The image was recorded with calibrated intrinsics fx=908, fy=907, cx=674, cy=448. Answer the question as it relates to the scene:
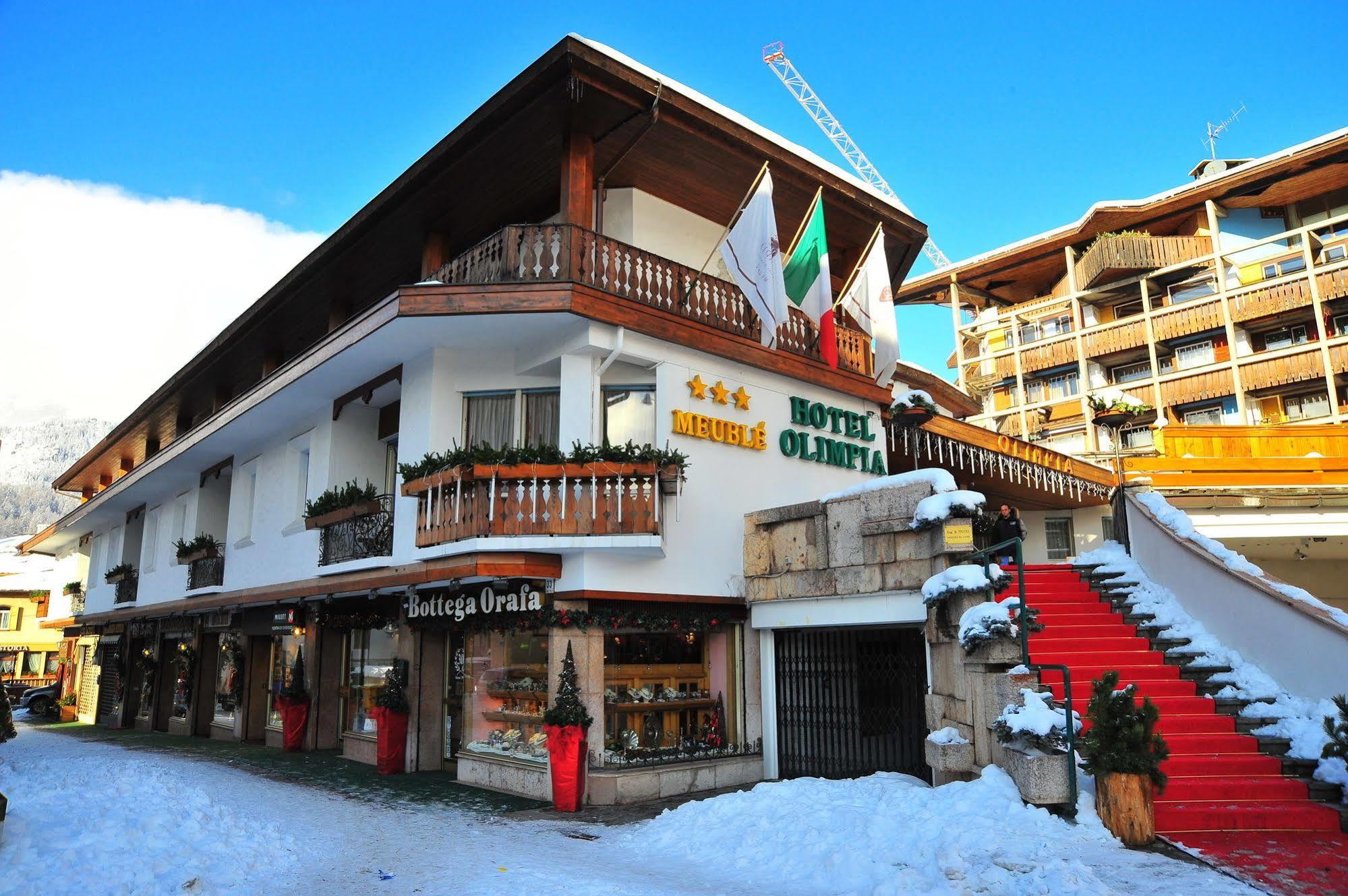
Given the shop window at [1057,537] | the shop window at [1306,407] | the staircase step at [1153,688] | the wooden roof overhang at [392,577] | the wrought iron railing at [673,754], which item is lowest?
the wrought iron railing at [673,754]

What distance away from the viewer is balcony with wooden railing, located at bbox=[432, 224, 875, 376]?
41.7 feet

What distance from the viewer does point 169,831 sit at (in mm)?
8062

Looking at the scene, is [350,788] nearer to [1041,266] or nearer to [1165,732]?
[1165,732]

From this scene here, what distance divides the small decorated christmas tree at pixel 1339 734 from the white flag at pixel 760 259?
7.62 meters

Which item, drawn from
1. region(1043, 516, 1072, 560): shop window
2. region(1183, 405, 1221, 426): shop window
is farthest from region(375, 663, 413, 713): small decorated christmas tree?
region(1183, 405, 1221, 426): shop window

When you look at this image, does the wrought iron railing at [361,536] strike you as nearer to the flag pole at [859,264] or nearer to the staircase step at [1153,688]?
the flag pole at [859,264]

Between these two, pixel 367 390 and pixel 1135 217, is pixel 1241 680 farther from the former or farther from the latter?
pixel 1135 217

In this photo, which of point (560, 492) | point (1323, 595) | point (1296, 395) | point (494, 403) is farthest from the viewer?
point (1296, 395)

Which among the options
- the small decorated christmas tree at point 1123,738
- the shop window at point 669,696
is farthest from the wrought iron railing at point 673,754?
the small decorated christmas tree at point 1123,738

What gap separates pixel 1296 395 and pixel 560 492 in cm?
3706

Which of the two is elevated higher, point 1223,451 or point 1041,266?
point 1041,266

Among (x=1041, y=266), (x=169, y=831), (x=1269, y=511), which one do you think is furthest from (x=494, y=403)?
(x=1041, y=266)

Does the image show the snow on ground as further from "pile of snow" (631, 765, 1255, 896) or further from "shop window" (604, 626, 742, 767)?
"shop window" (604, 626, 742, 767)

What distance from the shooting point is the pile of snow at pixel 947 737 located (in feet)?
31.0
